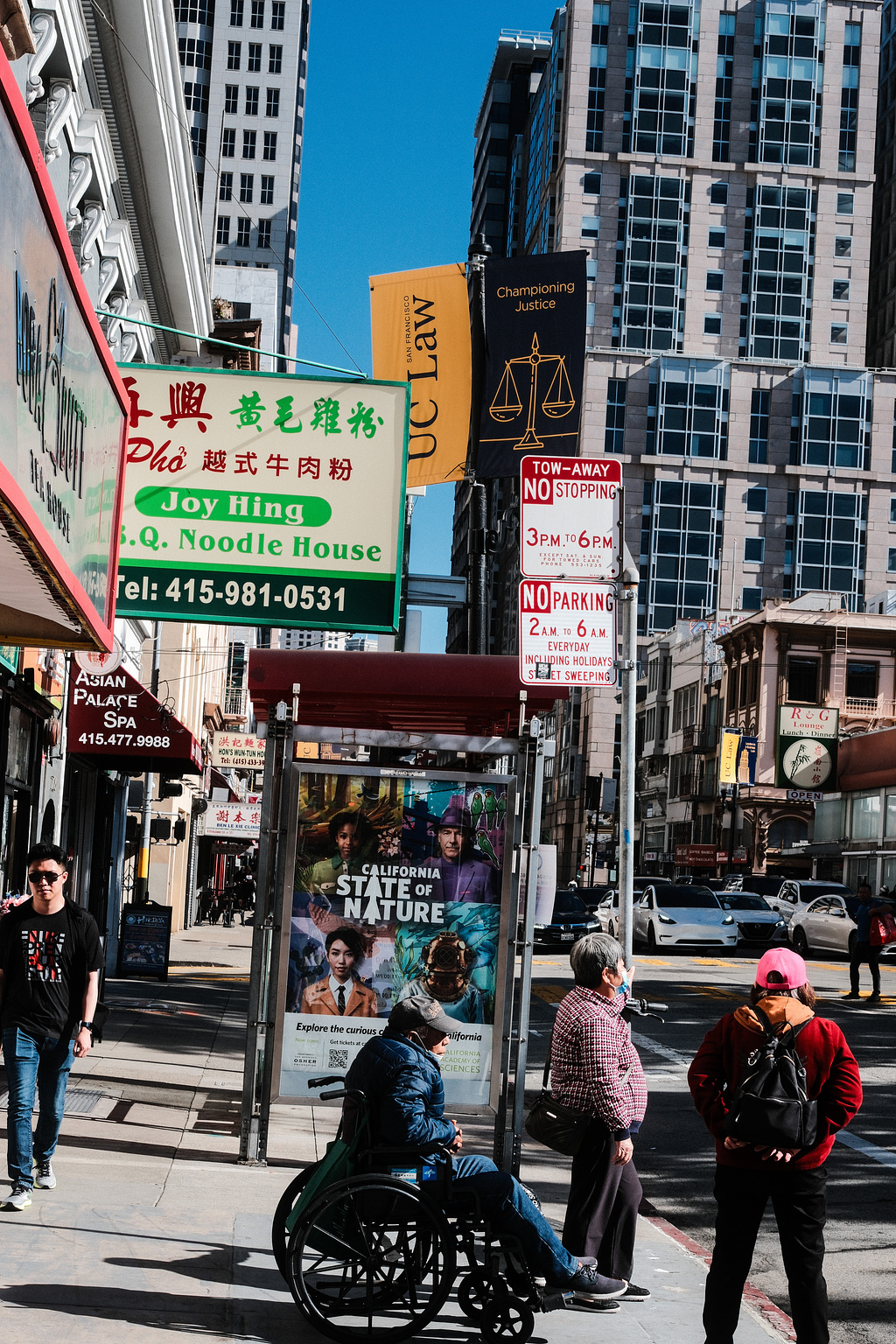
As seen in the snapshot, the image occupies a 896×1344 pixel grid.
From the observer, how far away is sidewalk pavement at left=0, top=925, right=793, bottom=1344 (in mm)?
5973

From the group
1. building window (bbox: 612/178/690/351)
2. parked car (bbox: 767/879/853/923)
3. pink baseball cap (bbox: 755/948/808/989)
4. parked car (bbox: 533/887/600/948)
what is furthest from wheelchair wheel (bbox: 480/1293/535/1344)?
building window (bbox: 612/178/690/351)

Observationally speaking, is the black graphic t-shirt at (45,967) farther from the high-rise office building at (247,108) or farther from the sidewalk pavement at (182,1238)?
the high-rise office building at (247,108)

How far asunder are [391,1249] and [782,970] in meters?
1.89

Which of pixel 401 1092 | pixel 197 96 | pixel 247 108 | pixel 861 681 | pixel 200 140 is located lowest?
pixel 401 1092

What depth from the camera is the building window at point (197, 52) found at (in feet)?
426

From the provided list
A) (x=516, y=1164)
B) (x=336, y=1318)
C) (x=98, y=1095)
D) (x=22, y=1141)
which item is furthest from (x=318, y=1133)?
(x=336, y=1318)

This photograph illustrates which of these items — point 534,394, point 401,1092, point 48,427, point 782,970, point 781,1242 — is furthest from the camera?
point 534,394

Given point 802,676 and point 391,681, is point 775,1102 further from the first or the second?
point 802,676

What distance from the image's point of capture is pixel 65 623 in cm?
710

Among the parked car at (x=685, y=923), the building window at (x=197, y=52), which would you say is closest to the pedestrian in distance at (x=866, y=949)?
the parked car at (x=685, y=923)

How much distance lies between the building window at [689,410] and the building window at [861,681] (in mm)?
33397

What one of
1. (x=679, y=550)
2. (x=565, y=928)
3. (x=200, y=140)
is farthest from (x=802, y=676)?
(x=200, y=140)

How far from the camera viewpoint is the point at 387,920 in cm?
889

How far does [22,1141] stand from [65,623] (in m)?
2.61
